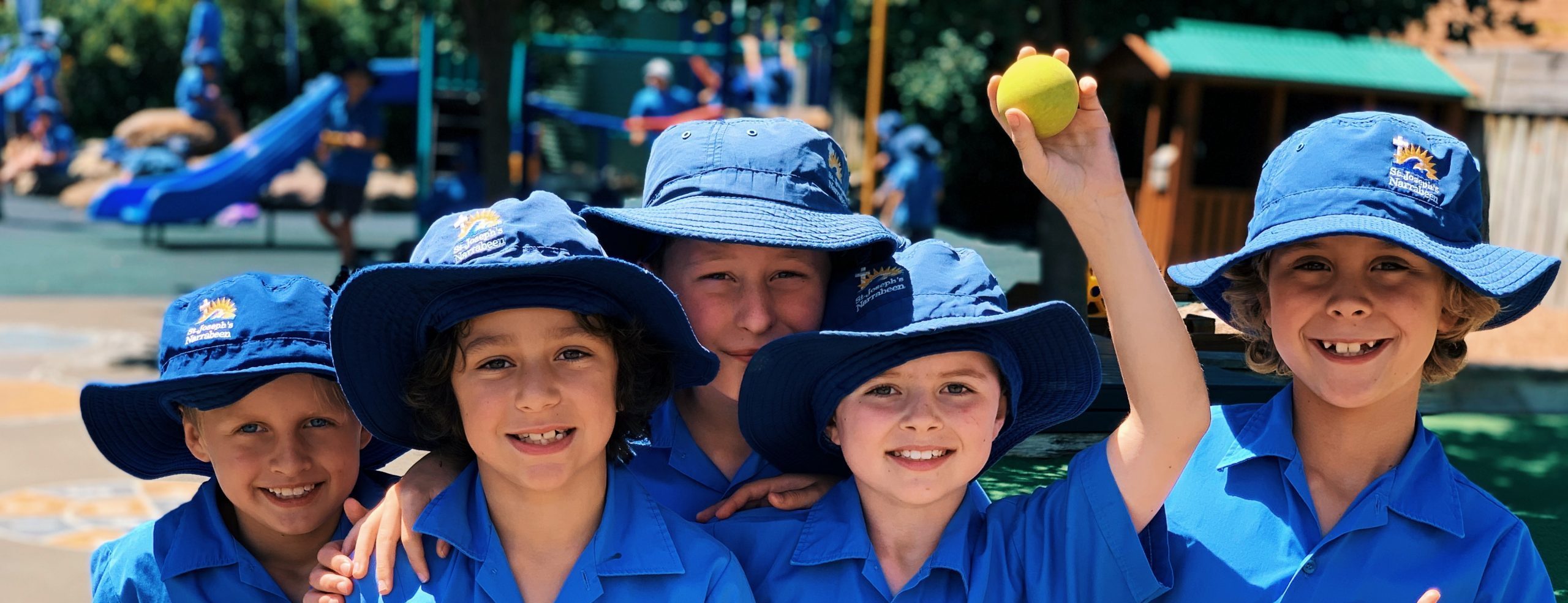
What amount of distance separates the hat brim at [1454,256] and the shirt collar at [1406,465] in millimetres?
237

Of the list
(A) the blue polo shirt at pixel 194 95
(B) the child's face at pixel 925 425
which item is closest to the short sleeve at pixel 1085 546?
(B) the child's face at pixel 925 425

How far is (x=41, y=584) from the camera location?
15.0ft

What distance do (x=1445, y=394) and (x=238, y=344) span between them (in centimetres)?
497

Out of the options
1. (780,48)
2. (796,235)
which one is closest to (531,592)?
(796,235)

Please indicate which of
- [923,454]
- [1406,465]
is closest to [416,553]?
[923,454]

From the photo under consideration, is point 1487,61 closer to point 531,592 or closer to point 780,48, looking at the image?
point 780,48

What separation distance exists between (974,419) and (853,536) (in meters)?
0.26

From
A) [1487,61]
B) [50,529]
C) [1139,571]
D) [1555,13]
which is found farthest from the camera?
[1555,13]

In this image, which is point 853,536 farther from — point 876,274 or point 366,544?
point 366,544

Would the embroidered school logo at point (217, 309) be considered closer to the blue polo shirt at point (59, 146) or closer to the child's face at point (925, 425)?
the child's face at point (925, 425)

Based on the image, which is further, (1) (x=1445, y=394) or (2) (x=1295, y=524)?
(1) (x=1445, y=394)

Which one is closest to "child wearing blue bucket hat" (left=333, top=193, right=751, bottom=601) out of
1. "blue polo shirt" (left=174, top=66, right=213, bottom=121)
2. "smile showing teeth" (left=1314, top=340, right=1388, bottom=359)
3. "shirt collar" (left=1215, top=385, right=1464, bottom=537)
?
"shirt collar" (left=1215, top=385, right=1464, bottom=537)

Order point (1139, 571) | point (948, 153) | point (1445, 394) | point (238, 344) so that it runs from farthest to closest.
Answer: point (948, 153)
point (1445, 394)
point (238, 344)
point (1139, 571)

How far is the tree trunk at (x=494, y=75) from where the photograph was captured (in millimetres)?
8664
